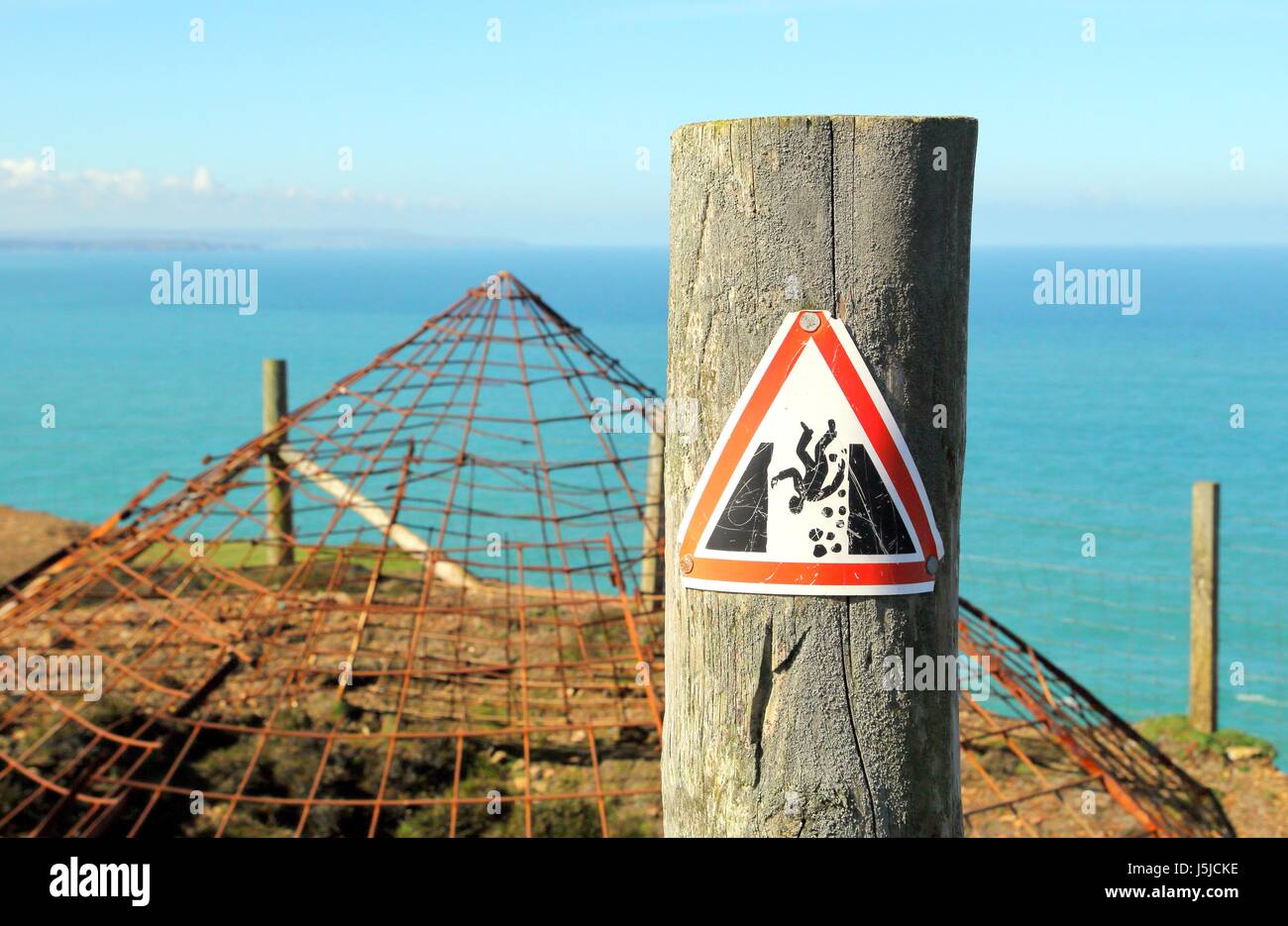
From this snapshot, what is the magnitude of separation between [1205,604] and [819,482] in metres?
6.22

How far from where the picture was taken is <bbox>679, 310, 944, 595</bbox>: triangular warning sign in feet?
4.96

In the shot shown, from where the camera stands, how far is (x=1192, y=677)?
7.04m

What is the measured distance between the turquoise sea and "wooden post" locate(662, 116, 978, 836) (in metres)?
5.42

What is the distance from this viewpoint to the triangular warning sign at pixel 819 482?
4.96 feet

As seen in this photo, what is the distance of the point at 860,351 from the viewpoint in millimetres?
1508

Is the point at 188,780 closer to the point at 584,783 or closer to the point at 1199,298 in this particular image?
the point at 584,783

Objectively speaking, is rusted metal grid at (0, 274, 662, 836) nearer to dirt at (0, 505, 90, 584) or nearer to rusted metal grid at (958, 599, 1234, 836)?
rusted metal grid at (958, 599, 1234, 836)

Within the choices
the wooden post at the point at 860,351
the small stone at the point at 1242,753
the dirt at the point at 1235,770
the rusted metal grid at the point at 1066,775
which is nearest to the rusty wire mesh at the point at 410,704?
the rusted metal grid at the point at 1066,775

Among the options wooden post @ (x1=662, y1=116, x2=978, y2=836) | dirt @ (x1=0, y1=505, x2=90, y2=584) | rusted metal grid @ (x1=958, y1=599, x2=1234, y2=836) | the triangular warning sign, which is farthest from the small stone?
dirt @ (x1=0, y1=505, x2=90, y2=584)

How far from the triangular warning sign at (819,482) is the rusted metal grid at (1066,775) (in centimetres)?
390

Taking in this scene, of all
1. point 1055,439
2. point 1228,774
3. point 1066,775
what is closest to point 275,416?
point 1066,775

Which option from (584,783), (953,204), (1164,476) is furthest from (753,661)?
(1164,476)

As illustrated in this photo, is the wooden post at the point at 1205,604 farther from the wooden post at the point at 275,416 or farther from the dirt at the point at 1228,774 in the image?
the wooden post at the point at 275,416

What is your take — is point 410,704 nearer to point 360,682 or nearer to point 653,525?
point 360,682
